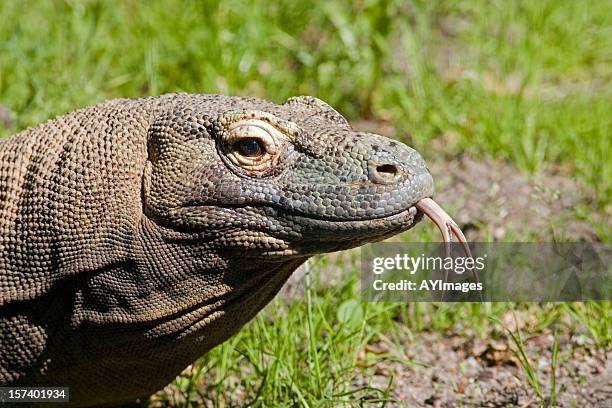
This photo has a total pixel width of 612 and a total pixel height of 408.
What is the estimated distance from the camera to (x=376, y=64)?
24.4ft

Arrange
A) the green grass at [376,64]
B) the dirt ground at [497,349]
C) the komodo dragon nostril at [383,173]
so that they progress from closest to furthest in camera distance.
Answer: the komodo dragon nostril at [383,173]
the dirt ground at [497,349]
the green grass at [376,64]

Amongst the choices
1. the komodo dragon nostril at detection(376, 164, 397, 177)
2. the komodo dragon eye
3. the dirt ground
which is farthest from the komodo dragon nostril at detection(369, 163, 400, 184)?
the dirt ground

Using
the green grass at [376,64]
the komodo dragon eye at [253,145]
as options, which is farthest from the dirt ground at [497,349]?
the komodo dragon eye at [253,145]

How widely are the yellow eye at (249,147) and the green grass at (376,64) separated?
1.94 m

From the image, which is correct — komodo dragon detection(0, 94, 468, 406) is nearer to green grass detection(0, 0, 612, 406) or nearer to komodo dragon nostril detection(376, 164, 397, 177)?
komodo dragon nostril detection(376, 164, 397, 177)

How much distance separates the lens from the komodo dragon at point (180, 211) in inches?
139

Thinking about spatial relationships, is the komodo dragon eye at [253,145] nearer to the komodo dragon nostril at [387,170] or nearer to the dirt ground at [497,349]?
the komodo dragon nostril at [387,170]

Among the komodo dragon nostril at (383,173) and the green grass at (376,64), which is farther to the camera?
the green grass at (376,64)

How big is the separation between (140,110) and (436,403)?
1891 mm

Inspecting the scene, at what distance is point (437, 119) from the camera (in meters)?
7.04

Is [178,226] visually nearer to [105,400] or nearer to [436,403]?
[105,400]

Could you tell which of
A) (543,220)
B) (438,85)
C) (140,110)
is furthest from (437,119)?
(140,110)

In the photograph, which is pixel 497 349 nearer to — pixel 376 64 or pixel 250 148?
pixel 250 148

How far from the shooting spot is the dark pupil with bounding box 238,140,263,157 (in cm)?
354
